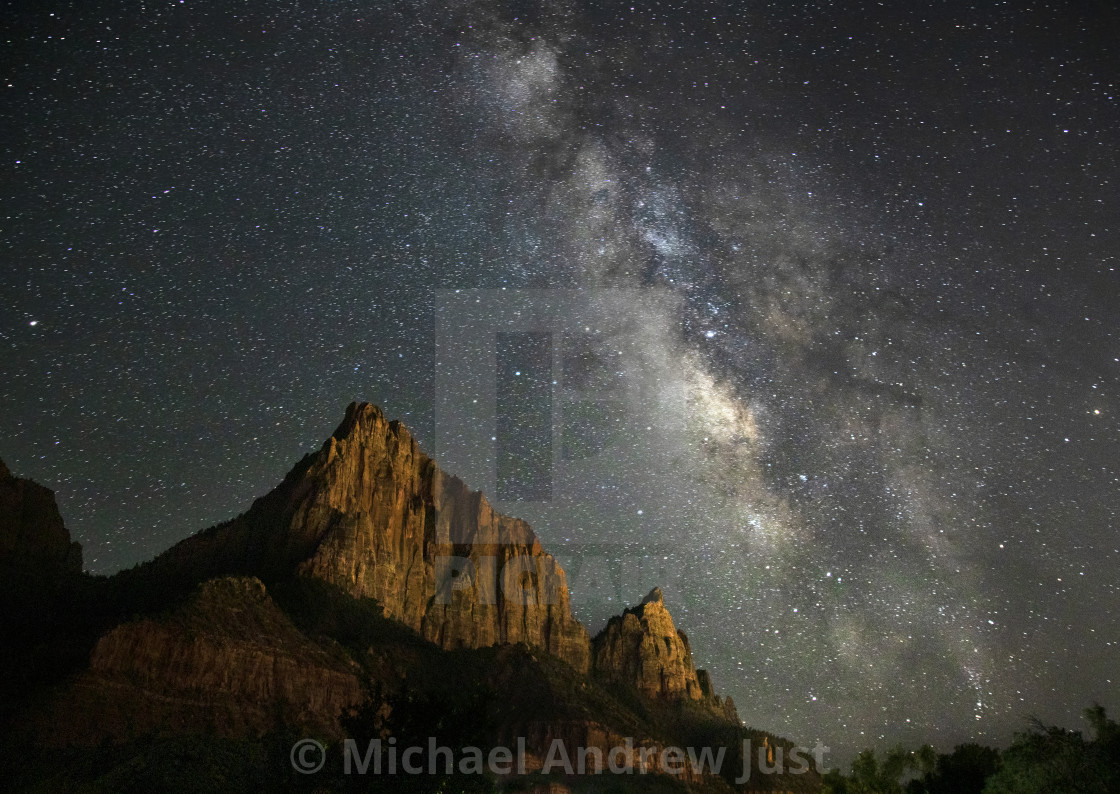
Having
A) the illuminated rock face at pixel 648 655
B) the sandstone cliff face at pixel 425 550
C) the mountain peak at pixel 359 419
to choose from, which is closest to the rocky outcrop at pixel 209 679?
the sandstone cliff face at pixel 425 550

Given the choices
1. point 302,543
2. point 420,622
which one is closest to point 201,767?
point 302,543

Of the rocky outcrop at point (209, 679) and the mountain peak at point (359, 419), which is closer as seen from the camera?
the rocky outcrop at point (209, 679)

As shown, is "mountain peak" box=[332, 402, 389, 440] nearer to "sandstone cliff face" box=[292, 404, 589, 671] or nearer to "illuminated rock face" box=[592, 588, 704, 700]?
"sandstone cliff face" box=[292, 404, 589, 671]

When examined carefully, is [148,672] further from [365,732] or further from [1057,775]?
[1057,775]

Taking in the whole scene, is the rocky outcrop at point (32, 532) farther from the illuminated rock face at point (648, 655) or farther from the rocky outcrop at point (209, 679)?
the illuminated rock face at point (648, 655)

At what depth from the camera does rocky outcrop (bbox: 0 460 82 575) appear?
346ft

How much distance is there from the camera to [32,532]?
109562 mm

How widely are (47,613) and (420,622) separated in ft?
190

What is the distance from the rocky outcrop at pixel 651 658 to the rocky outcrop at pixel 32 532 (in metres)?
96.8

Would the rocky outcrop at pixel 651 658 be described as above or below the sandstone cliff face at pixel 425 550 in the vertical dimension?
below

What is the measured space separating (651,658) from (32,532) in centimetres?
11117

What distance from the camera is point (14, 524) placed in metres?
108

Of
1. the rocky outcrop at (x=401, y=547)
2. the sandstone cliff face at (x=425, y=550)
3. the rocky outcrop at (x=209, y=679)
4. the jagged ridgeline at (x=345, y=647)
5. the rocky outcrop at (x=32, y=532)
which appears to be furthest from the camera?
the sandstone cliff face at (x=425, y=550)

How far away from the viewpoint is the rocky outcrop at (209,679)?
205 ft
